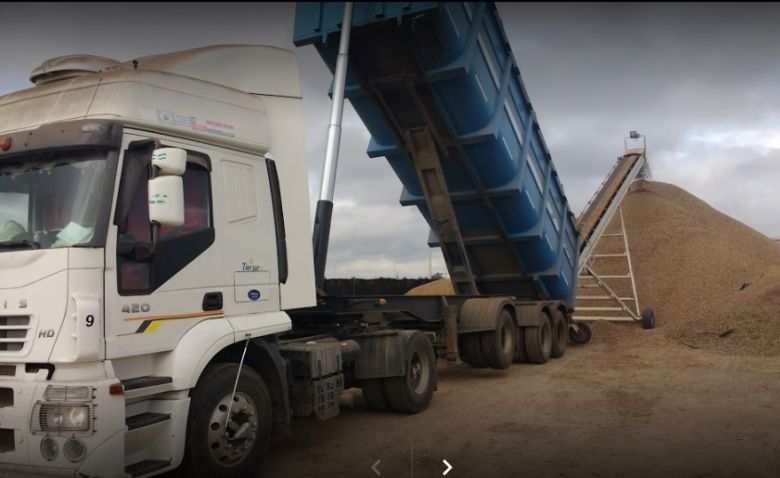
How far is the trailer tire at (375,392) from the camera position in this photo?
7.27m

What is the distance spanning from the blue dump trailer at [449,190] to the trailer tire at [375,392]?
0.05 feet

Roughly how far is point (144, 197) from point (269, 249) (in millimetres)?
1258

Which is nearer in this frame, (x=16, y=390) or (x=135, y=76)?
(x=16, y=390)

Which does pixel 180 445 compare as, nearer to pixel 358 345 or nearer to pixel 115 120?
pixel 115 120

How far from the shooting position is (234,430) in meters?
4.73

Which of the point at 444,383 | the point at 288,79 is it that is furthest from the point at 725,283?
the point at 288,79

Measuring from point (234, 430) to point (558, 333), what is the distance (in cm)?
847

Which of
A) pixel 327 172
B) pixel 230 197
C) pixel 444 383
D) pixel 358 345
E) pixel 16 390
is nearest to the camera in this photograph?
pixel 16 390

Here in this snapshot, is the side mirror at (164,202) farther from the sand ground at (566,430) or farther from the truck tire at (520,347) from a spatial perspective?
the truck tire at (520,347)

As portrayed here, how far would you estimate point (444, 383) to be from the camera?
965 cm

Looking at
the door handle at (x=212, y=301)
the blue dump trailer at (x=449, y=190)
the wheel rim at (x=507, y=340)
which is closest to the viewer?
the door handle at (x=212, y=301)

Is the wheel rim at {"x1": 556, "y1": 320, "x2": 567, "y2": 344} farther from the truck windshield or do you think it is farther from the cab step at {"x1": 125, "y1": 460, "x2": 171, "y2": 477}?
the truck windshield

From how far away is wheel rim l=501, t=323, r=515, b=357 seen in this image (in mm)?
10195

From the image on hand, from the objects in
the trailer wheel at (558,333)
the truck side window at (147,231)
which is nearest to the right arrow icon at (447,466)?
the truck side window at (147,231)
